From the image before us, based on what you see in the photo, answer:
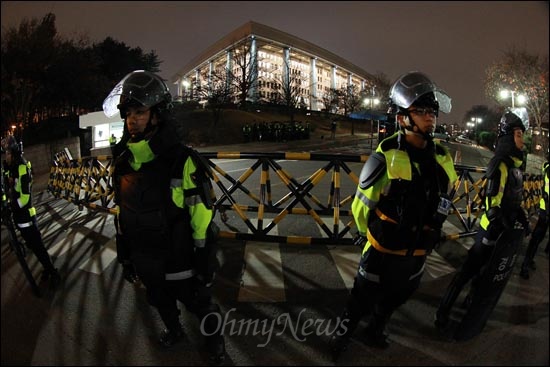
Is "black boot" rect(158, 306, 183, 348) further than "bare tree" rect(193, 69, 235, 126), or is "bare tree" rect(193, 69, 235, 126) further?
"bare tree" rect(193, 69, 235, 126)

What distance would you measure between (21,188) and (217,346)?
117 inches

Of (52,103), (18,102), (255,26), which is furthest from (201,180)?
(255,26)

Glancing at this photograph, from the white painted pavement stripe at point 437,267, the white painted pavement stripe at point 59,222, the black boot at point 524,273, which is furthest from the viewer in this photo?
the white painted pavement stripe at point 59,222

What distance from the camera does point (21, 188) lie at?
3.87 metres

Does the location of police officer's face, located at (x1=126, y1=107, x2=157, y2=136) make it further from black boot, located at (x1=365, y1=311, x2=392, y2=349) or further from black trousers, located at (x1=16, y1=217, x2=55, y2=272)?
black trousers, located at (x1=16, y1=217, x2=55, y2=272)

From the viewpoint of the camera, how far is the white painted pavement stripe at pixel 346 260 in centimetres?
414

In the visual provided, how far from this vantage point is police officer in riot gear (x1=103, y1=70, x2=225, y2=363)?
2.37m

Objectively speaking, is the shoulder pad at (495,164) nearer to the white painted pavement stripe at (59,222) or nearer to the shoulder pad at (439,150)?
the shoulder pad at (439,150)

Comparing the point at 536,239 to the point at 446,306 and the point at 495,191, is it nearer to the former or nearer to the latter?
the point at 495,191

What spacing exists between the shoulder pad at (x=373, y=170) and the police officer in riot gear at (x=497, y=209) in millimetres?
1525

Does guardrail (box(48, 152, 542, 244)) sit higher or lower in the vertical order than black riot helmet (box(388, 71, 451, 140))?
lower

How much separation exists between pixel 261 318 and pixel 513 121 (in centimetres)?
310

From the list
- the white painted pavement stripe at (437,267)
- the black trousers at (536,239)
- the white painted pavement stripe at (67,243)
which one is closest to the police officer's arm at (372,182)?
the white painted pavement stripe at (437,267)

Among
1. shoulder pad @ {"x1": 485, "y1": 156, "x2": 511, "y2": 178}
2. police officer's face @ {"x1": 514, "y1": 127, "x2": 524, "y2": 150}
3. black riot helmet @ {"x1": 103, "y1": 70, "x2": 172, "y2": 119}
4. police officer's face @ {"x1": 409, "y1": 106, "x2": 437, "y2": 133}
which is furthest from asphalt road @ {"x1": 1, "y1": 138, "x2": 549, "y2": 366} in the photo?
black riot helmet @ {"x1": 103, "y1": 70, "x2": 172, "y2": 119}
